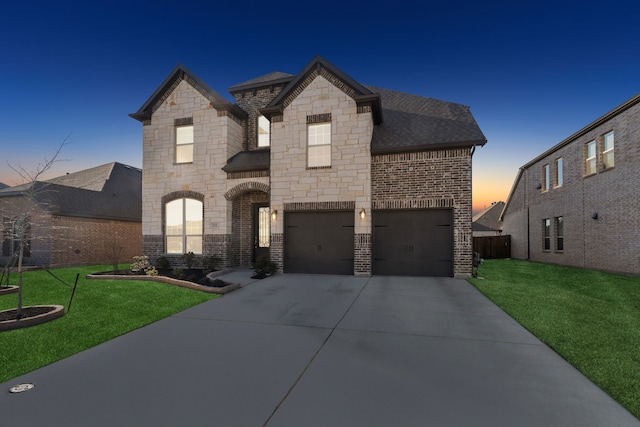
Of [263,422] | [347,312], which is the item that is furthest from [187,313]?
[263,422]

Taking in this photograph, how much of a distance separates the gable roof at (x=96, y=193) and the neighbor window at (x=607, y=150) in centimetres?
2448

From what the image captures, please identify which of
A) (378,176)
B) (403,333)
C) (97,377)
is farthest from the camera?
(378,176)

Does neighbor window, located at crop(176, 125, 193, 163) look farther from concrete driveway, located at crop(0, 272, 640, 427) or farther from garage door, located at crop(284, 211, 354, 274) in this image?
concrete driveway, located at crop(0, 272, 640, 427)

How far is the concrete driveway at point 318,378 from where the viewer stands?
2.47 m

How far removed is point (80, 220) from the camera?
14.8m

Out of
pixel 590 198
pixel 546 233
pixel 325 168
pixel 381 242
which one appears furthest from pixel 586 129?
pixel 325 168

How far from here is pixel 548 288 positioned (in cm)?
833

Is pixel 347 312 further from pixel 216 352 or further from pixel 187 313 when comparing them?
pixel 187 313

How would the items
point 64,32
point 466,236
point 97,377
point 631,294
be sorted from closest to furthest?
1. point 97,377
2. point 631,294
3. point 466,236
4. point 64,32

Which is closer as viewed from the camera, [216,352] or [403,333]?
[216,352]

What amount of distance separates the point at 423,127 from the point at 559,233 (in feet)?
40.8

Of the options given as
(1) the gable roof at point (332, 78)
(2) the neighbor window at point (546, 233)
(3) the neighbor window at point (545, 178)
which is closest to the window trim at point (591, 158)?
(3) the neighbor window at point (545, 178)

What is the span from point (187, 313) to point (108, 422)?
11.4 ft

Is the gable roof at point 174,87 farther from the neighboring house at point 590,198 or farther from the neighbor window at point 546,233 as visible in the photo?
the neighbor window at point 546,233
